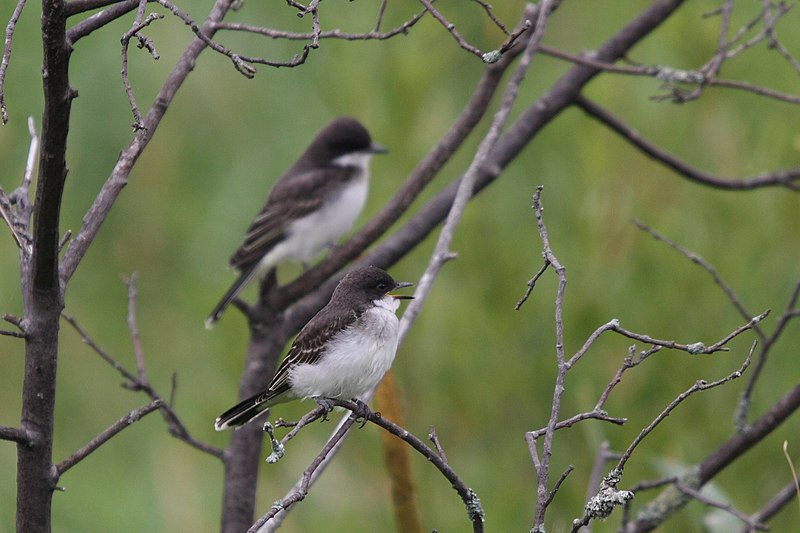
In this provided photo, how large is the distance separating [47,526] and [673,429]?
2.37m

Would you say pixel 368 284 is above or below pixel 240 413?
above

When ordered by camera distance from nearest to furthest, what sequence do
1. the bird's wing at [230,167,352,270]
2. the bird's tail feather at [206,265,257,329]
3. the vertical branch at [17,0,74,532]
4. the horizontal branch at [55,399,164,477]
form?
the vertical branch at [17,0,74,532] < the horizontal branch at [55,399,164,477] < the bird's tail feather at [206,265,257,329] < the bird's wing at [230,167,352,270]

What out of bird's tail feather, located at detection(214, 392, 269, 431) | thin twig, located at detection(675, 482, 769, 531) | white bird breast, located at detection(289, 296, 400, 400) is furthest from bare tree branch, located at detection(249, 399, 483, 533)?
thin twig, located at detection(675, 482, 769, 531)

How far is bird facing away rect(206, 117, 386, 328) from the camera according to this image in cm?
622

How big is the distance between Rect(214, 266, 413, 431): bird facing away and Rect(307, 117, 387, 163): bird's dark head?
2987 millimetres

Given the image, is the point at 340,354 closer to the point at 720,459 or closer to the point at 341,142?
the point at 720,459

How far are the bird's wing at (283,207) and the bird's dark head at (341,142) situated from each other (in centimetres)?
10

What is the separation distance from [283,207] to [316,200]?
0.23 meters

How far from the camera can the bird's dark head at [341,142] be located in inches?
241

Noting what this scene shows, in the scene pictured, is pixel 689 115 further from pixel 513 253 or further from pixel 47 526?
pixel 47 526

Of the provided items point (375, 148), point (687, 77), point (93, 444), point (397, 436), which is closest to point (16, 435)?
point (93, 444)

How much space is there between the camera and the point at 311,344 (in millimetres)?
2852

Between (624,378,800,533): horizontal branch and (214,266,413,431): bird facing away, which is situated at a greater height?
(214,266,413,431): bird facing away

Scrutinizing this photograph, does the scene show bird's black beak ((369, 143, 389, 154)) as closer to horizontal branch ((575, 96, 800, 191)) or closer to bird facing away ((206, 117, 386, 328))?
bird facing away ((206, 117, 386, 328))
